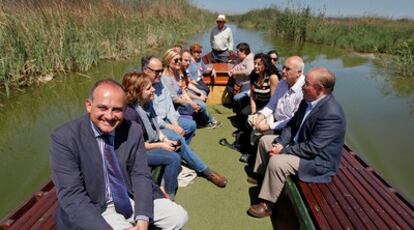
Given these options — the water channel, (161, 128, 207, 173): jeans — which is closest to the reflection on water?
the water channel

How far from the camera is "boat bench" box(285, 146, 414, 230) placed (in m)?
2.14

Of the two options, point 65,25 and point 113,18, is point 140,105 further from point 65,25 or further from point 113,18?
point 113,18

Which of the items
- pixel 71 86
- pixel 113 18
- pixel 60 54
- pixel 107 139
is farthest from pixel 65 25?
pixel 107 139

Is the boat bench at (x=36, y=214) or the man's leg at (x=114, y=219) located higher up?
the man's leg at (x=114, y=219)

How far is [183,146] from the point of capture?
3377 mm

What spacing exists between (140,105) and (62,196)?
1.25 meters

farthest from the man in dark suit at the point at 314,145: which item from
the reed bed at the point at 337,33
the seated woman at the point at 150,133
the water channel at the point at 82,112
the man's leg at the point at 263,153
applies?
the reed bed at the point at 337,33

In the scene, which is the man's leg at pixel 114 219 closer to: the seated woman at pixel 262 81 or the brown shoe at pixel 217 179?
the brown shoe at pixel 217 179

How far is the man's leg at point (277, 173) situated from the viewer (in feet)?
8.93

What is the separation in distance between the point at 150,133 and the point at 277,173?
117 centimetres

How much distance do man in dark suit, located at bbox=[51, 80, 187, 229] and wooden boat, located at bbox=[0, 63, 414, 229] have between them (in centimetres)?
36

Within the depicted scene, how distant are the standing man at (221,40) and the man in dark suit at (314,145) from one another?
4649 mm

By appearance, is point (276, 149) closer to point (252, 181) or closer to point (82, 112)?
point (252, 181)

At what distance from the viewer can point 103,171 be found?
1917 mm
